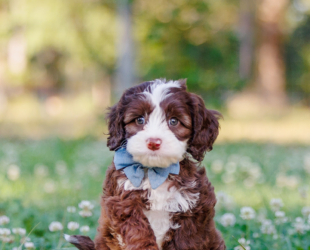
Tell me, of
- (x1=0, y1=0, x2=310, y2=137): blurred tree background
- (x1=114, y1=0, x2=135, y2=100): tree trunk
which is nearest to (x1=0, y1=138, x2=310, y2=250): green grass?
(x1=0, y1=0, x2=310, y2=137): blurred tree background

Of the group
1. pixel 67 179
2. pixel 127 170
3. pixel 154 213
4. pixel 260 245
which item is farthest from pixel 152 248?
pixel 67 179

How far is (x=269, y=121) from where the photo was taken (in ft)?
52.8

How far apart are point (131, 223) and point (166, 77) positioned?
252 inches

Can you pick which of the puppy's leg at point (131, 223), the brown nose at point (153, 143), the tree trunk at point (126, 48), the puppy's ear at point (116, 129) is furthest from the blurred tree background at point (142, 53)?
the brown nose at point (153, 143)

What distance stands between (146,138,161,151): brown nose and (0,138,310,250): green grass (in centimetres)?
131

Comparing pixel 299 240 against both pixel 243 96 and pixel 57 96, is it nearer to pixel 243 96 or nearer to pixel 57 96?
pixel 243 96

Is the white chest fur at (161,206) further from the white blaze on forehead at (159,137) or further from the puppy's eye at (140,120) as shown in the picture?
the puppy's eye at (140,120)

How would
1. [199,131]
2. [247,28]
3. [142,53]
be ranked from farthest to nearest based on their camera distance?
[247,28]
[142,53]
[199,131]

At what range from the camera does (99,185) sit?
246 inches

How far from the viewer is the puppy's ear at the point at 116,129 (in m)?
2.84

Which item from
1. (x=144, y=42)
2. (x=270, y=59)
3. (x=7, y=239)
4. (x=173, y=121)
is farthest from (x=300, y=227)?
(x=270, y=59)

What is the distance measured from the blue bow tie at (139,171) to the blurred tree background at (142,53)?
10.5 meters

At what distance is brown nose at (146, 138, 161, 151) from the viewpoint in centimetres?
248

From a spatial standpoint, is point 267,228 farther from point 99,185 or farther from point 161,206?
point 99,185
